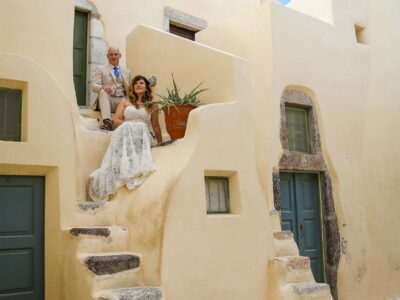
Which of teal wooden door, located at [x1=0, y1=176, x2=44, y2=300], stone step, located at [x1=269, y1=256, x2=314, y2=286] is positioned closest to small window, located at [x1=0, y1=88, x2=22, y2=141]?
teal wooden door, located at [x1=0, y1=176, x2=44, y2=300]

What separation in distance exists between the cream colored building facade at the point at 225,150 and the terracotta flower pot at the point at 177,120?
1.21 feet

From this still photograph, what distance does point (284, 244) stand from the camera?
23.1 feet

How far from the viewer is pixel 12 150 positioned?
577cm

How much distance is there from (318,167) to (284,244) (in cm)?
224

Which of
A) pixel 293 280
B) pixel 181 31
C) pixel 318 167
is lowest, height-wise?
pixel 293 280

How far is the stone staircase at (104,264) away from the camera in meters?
5.12

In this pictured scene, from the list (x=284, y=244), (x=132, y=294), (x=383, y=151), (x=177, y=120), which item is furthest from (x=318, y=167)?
(x=132, y=294)

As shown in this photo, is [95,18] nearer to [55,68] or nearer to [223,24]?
[223,24]

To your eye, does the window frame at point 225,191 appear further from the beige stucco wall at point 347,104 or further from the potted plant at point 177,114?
the beige stucco wall at point 347,104

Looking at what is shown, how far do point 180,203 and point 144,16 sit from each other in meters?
5.15

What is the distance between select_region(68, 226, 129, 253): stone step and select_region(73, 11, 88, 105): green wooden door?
12.7 ft

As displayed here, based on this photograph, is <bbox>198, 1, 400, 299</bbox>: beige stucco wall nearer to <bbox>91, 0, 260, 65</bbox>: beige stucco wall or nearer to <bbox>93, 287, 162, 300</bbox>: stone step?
<bbox>91, 0, 260, 65</bbox>: beige stucco wall

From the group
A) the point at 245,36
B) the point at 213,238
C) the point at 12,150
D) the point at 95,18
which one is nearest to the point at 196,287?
the point at 213,238

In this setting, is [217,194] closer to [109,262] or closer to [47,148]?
[109,262]
